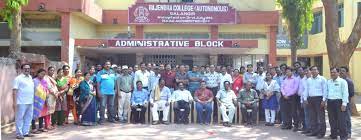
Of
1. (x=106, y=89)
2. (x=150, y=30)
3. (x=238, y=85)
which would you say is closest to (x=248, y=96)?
(x=238, y=85)

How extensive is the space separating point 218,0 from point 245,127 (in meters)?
13.7

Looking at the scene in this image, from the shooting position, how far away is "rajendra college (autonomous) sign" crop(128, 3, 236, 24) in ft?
74.0

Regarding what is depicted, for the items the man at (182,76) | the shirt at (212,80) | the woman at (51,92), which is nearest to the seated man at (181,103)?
the man at (182,76)

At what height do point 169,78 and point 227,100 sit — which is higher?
point 169,78

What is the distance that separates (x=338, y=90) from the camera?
31.2 feet

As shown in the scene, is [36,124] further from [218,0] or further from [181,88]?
[218,0]

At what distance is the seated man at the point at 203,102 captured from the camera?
1230 cm

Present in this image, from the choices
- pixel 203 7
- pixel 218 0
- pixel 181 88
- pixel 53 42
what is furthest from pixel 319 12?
pixel 181 88

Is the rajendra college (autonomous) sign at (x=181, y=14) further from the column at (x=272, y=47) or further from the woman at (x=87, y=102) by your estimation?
the woman at (x=87, y=102)

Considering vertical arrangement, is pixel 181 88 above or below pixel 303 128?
above

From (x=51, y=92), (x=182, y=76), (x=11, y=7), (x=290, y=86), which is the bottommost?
(x=51, y=92)

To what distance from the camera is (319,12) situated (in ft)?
98.2

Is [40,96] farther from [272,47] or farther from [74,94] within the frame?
[272,47]

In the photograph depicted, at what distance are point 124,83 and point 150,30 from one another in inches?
444
